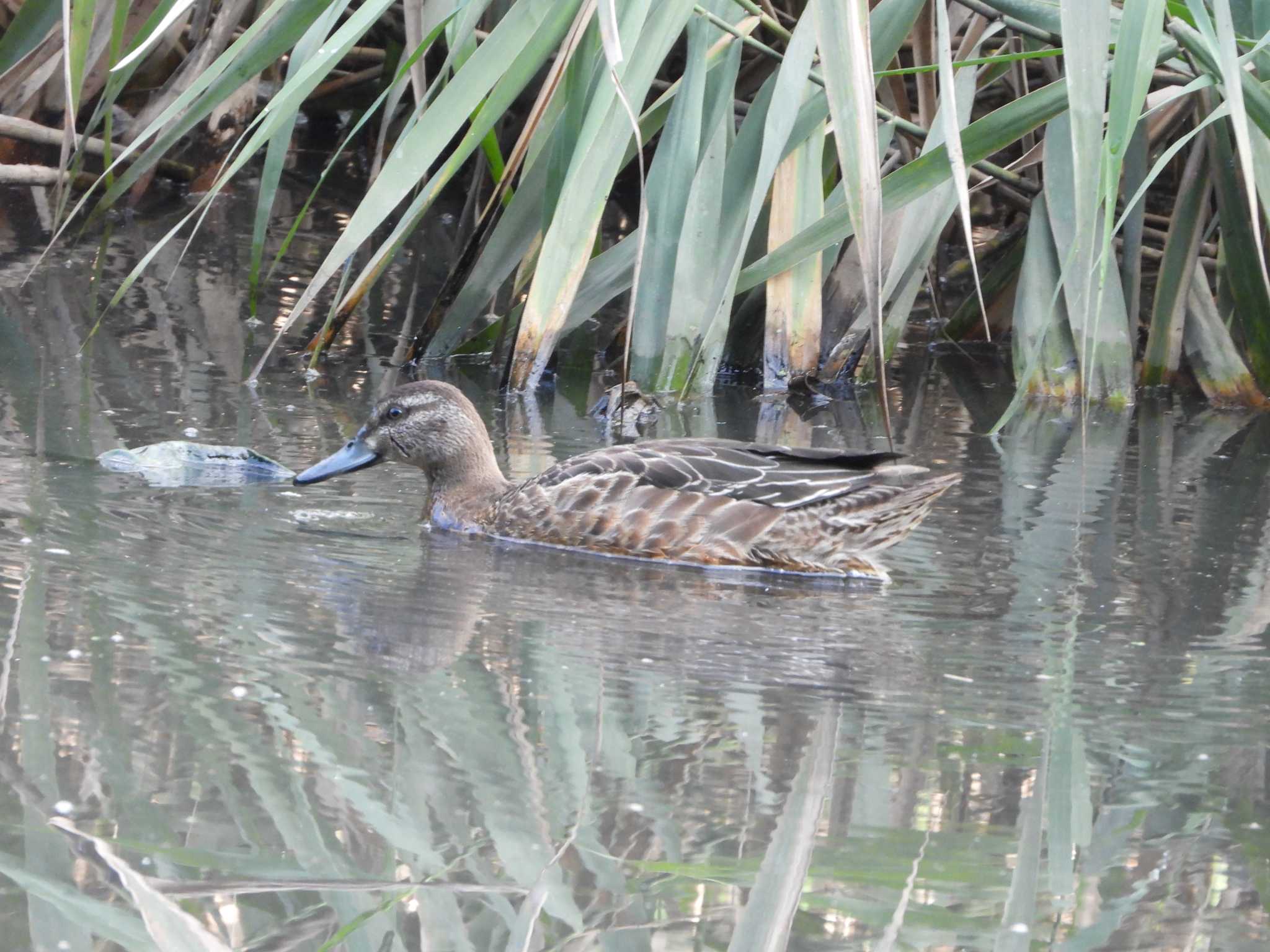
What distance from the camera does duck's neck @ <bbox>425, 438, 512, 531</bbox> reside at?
21.1ft

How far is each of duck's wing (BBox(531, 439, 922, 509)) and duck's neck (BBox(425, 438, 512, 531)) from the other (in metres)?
0.46

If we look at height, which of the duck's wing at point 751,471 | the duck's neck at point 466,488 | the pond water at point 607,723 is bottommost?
the pond water at point 607,723

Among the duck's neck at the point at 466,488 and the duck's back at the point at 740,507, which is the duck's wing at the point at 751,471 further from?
the duck's neck at the point at 466,488

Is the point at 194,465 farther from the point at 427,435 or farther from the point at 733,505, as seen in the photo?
the point at 733,505

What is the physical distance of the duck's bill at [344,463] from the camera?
20.7 ft

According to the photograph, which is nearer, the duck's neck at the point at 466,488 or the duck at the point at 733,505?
the duck at the point at 733,505

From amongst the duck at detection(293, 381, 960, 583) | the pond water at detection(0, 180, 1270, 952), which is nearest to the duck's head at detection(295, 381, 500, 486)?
the pond water at detection(0, 180, 1270, 952)

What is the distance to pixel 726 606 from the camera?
5414mm

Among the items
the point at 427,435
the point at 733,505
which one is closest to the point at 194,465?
the point at 427,435

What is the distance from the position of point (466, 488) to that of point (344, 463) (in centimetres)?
45

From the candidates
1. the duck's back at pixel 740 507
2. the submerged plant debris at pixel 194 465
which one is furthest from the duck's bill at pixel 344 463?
the duck's back at pixel 740 507

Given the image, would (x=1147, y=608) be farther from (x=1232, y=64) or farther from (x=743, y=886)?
(x=743, y=886)

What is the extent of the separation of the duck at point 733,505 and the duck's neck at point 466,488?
0.21 metres

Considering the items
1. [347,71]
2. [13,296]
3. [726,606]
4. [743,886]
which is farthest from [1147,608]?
[347,71]
